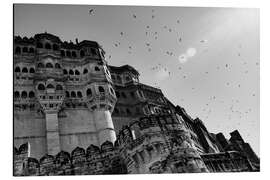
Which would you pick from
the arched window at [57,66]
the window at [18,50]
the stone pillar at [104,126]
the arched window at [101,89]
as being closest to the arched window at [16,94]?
the window at [18,50]

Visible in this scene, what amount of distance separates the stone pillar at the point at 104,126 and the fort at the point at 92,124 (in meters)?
0.05

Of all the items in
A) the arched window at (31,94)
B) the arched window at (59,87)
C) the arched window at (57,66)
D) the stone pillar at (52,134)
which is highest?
the arched window at (57,66)

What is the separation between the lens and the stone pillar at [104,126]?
15.6 metres

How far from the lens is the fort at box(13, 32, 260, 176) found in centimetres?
925

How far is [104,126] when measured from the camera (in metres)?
16.0

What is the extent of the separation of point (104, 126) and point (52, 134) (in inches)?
104

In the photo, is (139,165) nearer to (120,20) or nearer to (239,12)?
(120,20)

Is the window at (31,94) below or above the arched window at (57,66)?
below

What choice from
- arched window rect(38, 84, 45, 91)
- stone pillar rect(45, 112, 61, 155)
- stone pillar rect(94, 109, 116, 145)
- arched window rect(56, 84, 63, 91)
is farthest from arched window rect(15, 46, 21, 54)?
stone pillar rect(94, 109, 116, 145)

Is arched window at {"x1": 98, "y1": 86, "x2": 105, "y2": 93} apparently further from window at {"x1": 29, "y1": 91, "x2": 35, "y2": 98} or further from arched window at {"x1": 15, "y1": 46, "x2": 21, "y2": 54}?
arched window at {"x1": 15, "y1": 46, "x2": 21, "y2": 54}

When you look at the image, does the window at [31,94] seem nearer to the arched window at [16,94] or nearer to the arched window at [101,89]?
the arched window at [16,94]

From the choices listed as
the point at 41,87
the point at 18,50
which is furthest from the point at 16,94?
the point at 18,50
